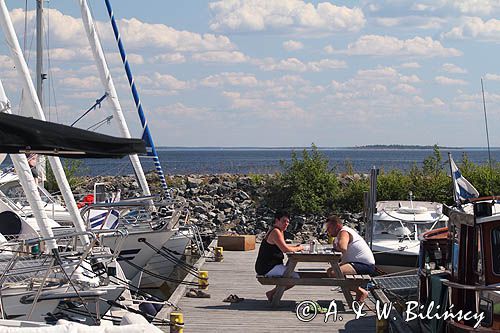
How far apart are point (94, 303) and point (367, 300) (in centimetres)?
469

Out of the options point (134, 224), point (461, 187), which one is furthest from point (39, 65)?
point (461, 187)

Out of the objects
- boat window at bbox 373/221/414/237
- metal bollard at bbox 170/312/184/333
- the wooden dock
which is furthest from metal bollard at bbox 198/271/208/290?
boat window at bbox 373/221/414/237

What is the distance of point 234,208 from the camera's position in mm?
38094

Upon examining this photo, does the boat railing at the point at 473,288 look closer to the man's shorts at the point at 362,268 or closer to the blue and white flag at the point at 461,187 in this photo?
the blue and white flag at the point at 461,187

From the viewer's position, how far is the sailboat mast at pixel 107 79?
825 inches

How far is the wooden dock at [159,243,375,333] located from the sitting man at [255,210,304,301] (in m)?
0.58

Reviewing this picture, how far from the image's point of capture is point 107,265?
Result: 43.8ft

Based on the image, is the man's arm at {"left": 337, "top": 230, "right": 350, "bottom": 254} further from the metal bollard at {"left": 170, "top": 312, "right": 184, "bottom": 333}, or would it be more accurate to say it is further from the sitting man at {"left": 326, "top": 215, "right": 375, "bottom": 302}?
the metal bollard at {"left": 170, "top": 312, "right": 184, "bottom": 333}

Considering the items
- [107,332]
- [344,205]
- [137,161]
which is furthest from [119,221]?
[344,205]

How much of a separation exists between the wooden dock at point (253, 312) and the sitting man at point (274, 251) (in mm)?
582

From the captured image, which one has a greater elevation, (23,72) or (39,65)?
(39,65)

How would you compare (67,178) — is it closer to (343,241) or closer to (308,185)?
(308,185)

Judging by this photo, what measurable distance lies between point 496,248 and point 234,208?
95.9 feet

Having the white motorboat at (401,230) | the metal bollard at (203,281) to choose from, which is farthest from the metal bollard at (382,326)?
the white motorboat at (401,230)
